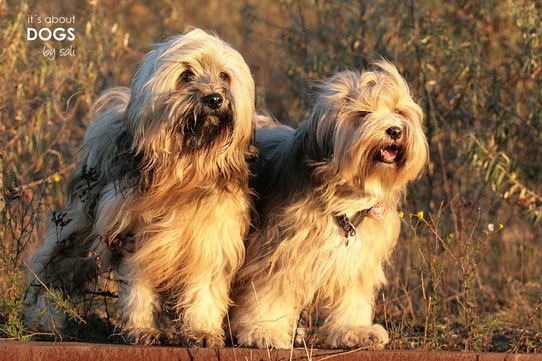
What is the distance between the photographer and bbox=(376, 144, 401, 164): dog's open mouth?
4039mm

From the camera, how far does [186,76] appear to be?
13.4 ft

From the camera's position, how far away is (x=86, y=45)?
23.4 ft

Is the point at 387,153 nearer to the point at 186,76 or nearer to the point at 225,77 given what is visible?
the point at 225,77

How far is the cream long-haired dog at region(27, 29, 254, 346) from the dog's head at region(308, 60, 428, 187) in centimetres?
42

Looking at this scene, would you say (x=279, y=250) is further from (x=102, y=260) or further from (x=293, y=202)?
(x=102, y=260)

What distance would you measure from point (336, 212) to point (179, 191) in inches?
32.3

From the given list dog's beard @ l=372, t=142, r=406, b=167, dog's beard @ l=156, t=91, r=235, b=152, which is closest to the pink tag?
dog's beard @ l=372, t=142, r=406, b=167

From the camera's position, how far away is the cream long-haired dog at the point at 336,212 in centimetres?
406

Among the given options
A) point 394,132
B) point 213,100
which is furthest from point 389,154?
point 213,100

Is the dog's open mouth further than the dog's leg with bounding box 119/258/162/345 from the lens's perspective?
No

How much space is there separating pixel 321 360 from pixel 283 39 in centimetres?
419

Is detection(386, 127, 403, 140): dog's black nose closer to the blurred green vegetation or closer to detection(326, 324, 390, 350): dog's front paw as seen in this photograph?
detection(326, 324, 390, 350): dog's front paw

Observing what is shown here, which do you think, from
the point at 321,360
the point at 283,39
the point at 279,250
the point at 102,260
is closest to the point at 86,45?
the point at 283,39

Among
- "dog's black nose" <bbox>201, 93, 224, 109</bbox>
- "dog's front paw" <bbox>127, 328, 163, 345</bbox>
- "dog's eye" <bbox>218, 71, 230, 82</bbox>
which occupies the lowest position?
"dog's front paw" <bbox>127, 328, 163, 345</bbox>
